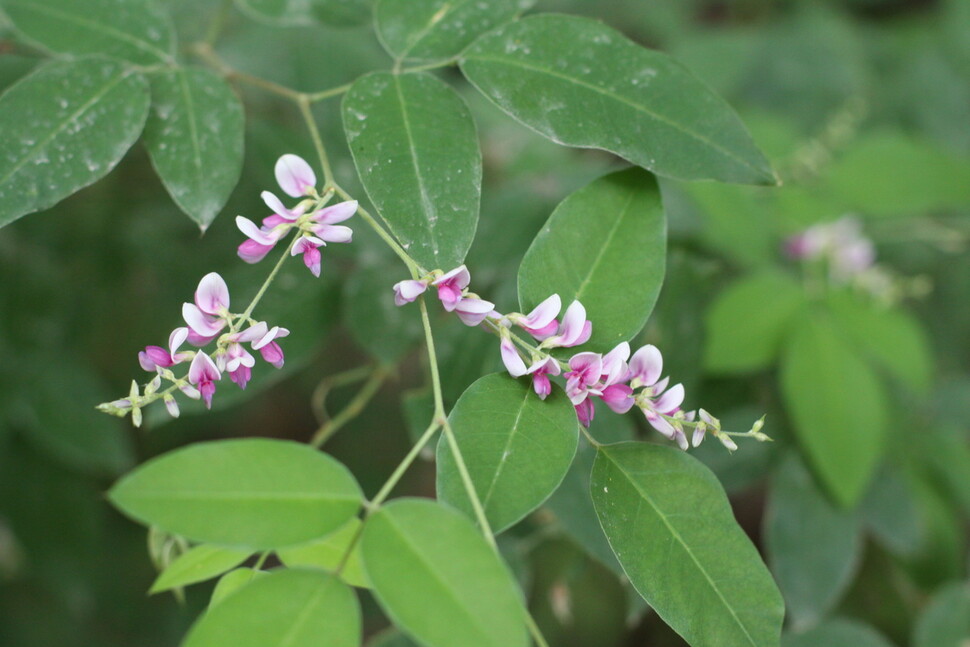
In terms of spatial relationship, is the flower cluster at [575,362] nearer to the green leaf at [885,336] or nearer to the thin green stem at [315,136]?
the thin green stem at [315,136]

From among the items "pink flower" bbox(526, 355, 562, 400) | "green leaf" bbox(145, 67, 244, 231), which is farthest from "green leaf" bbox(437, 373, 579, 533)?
"green leaf" bbox(145, 67, 244, 231)

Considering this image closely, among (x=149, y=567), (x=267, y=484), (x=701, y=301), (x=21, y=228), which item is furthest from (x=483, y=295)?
(x=149, y=567)

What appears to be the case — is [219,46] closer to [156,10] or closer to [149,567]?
[156,10]

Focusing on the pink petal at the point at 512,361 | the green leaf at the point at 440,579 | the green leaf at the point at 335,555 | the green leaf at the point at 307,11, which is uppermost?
the green leaf at the point at 307,11

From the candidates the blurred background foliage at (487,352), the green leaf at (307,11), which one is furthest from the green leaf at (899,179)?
the green leaf at (307,11)

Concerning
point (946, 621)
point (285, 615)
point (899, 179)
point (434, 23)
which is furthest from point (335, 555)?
point (899, 179)

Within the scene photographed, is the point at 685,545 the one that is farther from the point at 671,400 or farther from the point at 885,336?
the point at 885,336

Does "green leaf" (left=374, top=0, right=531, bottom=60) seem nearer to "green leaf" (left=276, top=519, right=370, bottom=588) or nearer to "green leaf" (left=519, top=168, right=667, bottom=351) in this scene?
"green leaf" (left=519, top=168, right=667, bottom=351)

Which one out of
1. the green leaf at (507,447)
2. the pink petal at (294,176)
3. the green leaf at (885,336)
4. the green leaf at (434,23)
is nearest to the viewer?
the green leaf at (507,447)

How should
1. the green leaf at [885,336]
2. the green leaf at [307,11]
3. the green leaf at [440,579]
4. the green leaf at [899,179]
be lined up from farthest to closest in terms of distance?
the green leaf at [899,179] → the green leaf at [885,336] → the green leaf at [307,11] → the green leaf at [440,579]

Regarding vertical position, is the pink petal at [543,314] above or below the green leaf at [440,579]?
above
